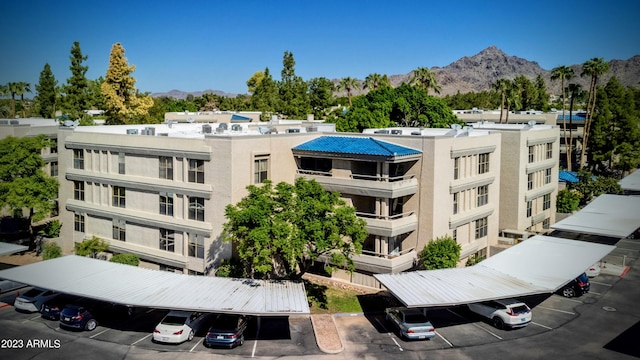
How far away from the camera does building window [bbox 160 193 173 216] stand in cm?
4469

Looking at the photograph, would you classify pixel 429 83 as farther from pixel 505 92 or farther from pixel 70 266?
pixel 70 266

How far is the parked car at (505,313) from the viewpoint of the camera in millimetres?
34125

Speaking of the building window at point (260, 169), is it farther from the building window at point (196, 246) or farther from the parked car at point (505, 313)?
→ the parked car at point (505, 313)

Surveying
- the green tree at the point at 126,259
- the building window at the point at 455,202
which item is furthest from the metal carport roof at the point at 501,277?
the green tree at the point at 126,259

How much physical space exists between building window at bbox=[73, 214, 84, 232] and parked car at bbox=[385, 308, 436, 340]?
31530 millimetres

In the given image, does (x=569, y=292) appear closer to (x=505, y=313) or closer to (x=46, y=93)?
(x=505, y=313)

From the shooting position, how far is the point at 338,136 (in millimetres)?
47906

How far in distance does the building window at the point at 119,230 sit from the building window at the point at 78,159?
6883 mm

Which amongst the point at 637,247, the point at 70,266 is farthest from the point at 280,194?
the point at 637,247

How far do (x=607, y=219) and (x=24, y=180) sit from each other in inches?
2188

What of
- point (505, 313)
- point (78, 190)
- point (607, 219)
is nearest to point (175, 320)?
point (505, 313)

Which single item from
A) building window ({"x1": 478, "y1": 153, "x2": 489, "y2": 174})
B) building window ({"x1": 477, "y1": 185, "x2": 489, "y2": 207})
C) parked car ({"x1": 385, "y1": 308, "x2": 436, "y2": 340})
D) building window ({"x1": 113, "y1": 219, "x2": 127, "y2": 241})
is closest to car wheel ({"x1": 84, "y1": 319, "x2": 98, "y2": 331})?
building window ({"x1": 113, "y1": 219, "x2": 127, "y2": 241})

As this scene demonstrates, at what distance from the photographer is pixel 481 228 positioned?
49375 millimetres

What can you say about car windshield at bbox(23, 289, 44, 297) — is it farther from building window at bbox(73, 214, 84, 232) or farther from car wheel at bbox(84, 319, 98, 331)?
building window at bbox(73, 214, 84, 232)
